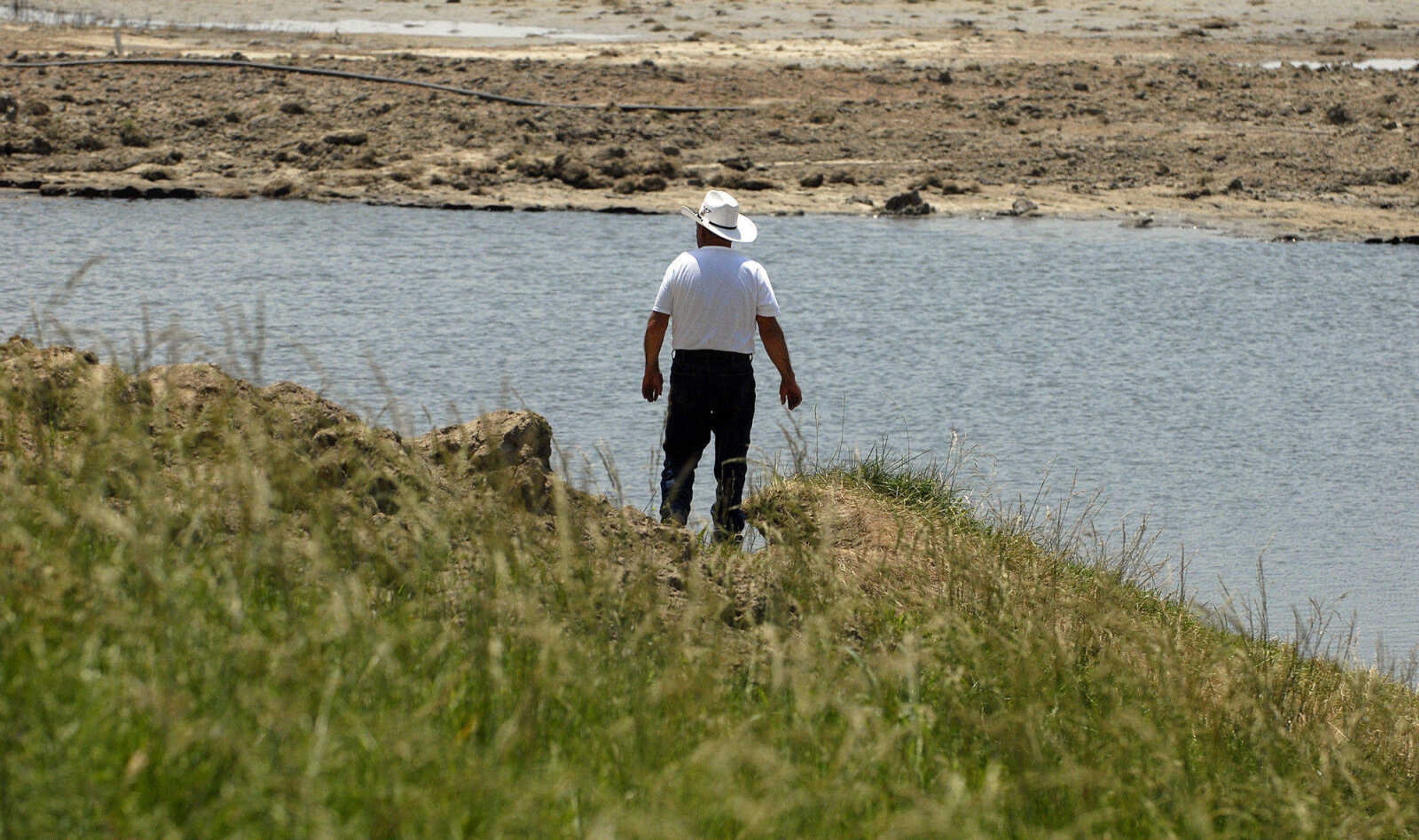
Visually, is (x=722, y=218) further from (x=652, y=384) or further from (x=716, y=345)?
(x=652, y=384)

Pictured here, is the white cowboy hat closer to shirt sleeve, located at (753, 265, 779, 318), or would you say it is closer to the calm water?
shirt sleeve, located at (753, 265, 779, 318)

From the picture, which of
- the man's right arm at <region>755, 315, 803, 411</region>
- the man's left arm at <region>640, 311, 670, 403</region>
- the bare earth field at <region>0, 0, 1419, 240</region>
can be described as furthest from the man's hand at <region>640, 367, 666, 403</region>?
the bare earth field at <region>0, 0, 1419, 240</region>

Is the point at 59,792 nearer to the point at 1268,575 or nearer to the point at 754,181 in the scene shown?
the point at 1268,575

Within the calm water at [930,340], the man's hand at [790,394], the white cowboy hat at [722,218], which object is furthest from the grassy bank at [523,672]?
the white cowboy hat at [722,218]

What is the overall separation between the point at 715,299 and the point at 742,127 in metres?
Answer: 17.9

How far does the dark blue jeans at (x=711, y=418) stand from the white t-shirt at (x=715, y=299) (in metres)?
0.09

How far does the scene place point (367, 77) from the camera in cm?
2684

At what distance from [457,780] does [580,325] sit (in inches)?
448

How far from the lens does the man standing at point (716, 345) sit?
8.06m

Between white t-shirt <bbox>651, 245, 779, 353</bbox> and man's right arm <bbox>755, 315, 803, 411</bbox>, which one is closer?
white t-shirt <bbox>651, 245, 779, 353</bbox>

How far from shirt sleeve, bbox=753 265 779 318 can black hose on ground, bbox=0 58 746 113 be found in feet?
59.0

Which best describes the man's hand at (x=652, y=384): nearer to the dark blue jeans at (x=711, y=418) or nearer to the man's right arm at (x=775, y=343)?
the dark blue jeans at (x=711, y=418)

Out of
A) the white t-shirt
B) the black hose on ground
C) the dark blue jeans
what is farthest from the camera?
the black hose on ground

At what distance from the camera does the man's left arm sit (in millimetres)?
8125
